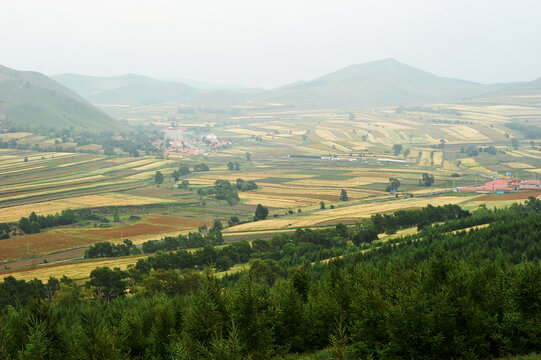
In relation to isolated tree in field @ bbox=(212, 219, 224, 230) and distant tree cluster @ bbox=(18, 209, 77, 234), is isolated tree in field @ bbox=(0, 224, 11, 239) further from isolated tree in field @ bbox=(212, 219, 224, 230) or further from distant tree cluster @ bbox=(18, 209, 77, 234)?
isolated tree in field @ bbox=(212, 219, 224, 230)

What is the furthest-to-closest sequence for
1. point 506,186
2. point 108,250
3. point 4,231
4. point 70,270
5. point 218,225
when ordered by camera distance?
point 506,186, point 218,225, point 4,231, point 108,250, point 70,270

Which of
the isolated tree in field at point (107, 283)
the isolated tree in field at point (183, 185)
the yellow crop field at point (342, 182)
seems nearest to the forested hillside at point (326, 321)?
the isolated tree in field at point (107, 283)

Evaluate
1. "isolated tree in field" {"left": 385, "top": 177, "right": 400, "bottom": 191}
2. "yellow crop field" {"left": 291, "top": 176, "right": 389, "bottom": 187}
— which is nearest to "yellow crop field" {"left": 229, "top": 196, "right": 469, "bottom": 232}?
"isolated tree in field" {"left": 385, "top": 177, "right": 400, "bottom": 191}

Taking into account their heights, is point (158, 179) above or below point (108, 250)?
above

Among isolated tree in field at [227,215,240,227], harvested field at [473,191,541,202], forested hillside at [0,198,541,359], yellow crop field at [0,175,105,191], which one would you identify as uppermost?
forested hillside at [0,198,541,359]

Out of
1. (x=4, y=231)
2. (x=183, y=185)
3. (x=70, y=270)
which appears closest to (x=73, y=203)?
(x=4, y=231)

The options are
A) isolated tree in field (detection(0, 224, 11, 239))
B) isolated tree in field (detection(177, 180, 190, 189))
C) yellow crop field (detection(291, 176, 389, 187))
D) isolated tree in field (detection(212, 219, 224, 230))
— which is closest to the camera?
isolated tree in field (detection(0, 224, 11, 239))

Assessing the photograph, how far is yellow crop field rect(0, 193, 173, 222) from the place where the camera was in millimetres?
131100

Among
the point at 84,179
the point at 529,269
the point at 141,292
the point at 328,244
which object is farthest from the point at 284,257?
the point at 84,179

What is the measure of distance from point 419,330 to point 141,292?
4691 cm

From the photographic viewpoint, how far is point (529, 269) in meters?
42.9

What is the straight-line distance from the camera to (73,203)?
479ft

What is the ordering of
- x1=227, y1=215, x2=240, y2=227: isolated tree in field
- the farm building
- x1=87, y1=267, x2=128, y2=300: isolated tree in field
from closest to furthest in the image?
x1=87, y1=267, x2=128, y2=300: isolated tree in field
x1=227, y1=215, x2=240, y2=227: isolated tree in field
the farm building

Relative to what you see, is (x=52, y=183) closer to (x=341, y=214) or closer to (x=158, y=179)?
(x=158, y=179)
